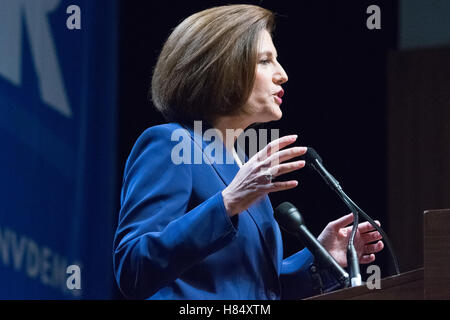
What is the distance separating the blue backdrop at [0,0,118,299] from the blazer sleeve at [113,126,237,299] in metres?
1.38

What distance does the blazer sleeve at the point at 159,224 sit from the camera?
1300 millimetres

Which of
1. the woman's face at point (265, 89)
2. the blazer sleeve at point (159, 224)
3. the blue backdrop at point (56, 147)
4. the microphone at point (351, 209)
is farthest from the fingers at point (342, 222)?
the blue backdrop at point (56, 147)

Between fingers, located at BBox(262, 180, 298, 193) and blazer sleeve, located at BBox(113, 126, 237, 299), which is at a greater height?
fingers, located at BBox(262, 180, 298, 193)

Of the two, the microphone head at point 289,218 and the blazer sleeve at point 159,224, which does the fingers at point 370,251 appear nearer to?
the microphone head at point 289,218

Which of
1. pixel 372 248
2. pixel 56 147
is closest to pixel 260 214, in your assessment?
pixel 372 248

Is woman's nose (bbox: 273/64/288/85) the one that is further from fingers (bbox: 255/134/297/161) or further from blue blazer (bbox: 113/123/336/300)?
fingers (bbox: 255/134/297/161)

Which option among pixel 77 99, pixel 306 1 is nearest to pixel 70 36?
pixel 77 99

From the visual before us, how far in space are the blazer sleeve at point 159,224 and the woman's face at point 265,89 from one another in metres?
0.20

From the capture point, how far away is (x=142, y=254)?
1.32 meters

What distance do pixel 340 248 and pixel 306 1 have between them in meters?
1.86

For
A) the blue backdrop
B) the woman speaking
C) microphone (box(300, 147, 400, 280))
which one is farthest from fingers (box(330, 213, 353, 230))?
the blue backdrop

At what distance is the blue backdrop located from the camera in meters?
2.79
